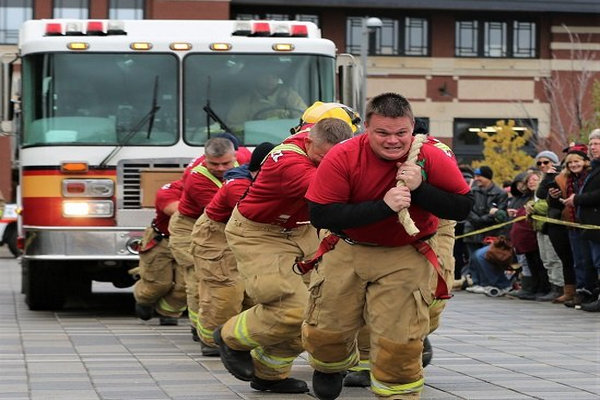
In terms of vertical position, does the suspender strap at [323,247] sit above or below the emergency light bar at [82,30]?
below

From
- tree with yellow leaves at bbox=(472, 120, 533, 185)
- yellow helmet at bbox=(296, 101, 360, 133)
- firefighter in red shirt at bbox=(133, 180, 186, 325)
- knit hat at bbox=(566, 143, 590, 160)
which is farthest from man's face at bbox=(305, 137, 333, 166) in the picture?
tree with yellow leaves at bbox=(472, 120, 533, 185)

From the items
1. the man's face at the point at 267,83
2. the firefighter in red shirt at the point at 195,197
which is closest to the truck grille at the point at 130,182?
the man's face at the point at 267,83

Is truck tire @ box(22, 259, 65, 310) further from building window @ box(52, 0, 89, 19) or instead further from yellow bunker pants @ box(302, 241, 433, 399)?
building window @ box(52, 0, 89, 19)

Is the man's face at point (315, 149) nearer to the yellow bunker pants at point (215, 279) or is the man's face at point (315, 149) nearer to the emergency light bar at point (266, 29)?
the yellow bunker pants at point (215, 279)

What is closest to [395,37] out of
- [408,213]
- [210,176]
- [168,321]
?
[168,321]

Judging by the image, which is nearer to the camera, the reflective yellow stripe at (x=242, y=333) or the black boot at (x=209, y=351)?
the reflective yellow stripe at (x=242, y=333)

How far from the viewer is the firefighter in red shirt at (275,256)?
8.31 meters

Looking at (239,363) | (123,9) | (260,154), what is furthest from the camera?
(123,9)

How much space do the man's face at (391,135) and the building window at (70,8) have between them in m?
37.8

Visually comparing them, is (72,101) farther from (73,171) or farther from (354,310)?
(354,310)

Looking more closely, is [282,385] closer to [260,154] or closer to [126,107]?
[260,154]

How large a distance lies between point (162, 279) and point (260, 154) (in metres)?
4.40

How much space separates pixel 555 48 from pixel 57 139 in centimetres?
3371

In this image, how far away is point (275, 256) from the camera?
8.59m
